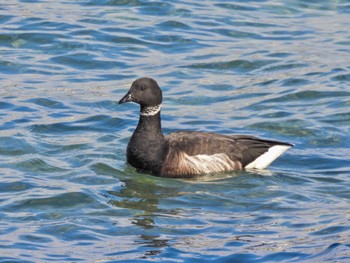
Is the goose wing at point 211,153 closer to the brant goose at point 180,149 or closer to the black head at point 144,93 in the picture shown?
the brant goose at point 180,149

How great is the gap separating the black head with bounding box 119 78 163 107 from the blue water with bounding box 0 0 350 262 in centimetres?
94

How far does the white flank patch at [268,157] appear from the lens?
1453 cm

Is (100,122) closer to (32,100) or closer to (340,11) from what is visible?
(32,100)

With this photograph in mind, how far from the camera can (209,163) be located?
14.4m

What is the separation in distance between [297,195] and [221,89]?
5.47 metres

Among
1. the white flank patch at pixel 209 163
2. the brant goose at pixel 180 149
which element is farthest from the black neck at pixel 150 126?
the white flank patch at pixel 209 163

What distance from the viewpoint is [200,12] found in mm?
23391

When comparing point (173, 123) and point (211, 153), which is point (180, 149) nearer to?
point (211, 153)

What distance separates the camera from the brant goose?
14.3 meters

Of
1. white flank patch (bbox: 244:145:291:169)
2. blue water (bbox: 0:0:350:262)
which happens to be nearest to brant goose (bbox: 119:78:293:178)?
white flank patch (bbox: 244:145:291:169)

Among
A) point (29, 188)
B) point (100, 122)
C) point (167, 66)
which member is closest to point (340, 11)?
point (167, 66)

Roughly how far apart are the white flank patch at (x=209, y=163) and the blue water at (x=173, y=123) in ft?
0.74

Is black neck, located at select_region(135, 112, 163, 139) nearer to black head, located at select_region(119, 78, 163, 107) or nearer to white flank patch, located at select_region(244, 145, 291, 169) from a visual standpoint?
black head, located at select_region(119, 78, 163, 107)

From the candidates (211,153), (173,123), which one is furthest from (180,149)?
(173,123)
